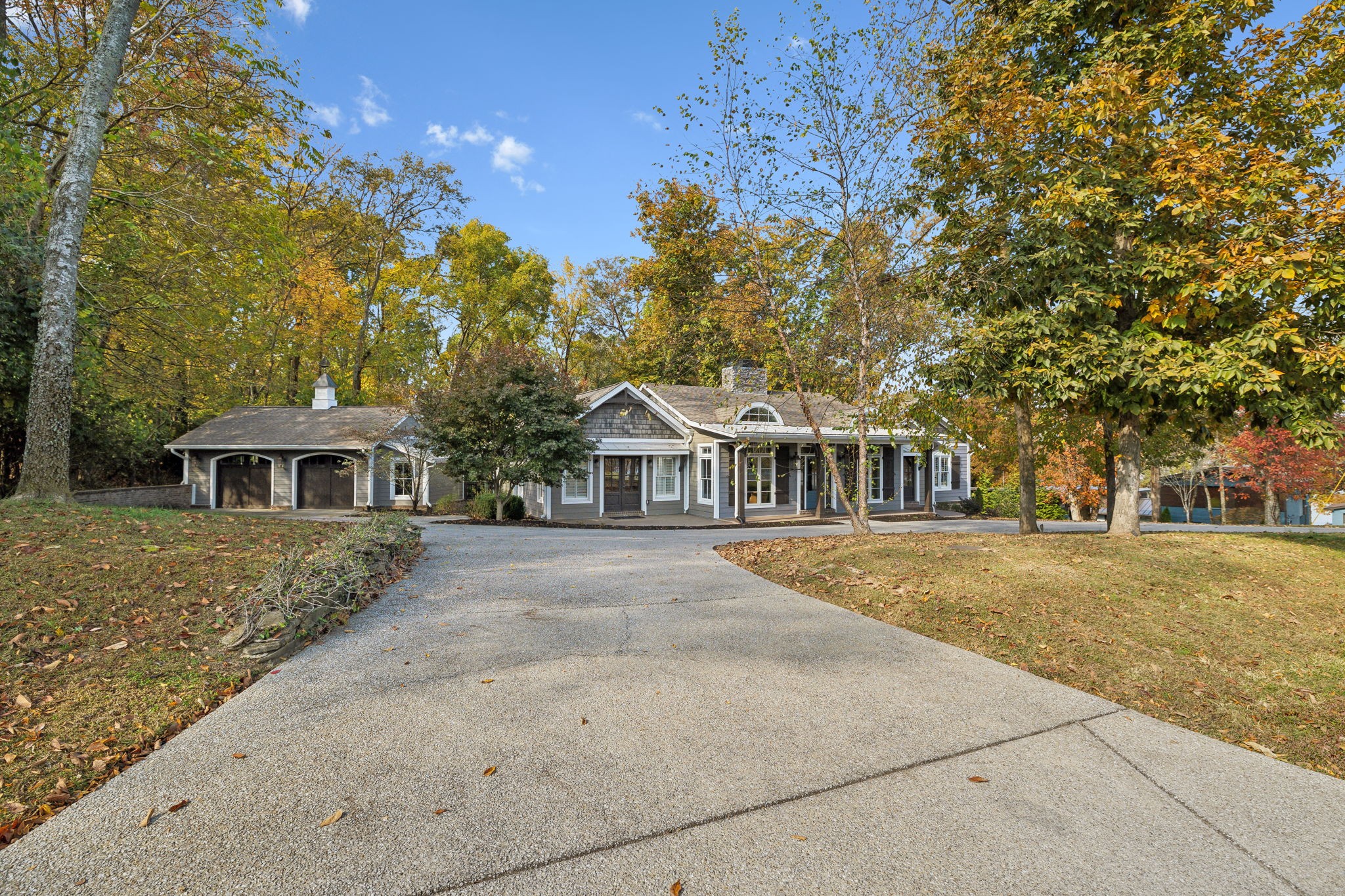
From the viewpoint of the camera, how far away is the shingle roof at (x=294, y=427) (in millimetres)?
22422

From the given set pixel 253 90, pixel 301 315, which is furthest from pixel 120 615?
pixel 301 315

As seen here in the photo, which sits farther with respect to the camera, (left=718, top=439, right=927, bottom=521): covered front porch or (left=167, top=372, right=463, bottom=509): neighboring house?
(left=167, top=372, right=463, bottom=509): neighboring house

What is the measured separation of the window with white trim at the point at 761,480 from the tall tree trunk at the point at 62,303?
1748 cm

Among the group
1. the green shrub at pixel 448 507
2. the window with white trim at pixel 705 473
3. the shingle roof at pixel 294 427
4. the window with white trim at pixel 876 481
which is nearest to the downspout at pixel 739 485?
the window with white trim at pixel 705 473

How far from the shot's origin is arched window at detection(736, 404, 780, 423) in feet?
67.7

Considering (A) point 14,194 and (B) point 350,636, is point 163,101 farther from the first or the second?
(B) point 350,636

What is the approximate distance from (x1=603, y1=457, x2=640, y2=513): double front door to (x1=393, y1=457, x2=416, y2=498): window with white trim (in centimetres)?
777

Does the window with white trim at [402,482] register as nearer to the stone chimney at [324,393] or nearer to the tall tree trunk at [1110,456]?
the stone chimney at [324,393]

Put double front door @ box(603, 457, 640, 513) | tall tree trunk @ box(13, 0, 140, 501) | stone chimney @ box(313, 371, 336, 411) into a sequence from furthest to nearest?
stone chimney @ box(313, 371, 336, 411) < double front door @ box(603, 457, 640, 513) < tall tree trunk @ box(13, 0, 140, 501)

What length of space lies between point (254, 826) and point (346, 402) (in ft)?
103

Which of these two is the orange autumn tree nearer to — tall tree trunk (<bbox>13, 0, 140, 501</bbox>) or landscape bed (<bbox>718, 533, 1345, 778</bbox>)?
landscape bed (<bbox>718, 533, 1345, 778</bbox>)

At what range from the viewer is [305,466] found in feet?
76.6

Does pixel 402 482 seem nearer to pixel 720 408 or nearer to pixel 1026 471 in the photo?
pixel 720 408

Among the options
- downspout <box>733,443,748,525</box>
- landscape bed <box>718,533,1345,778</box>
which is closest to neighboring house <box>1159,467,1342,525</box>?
downspout <box>733,443,748,525</box>
